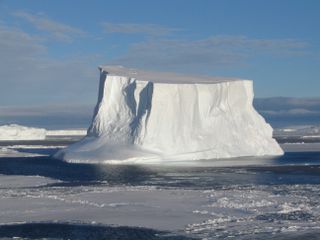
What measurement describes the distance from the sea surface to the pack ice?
7.99m

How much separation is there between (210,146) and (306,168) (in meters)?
7.83

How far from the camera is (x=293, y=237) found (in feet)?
44.2

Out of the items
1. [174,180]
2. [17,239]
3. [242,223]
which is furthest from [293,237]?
[174,180]

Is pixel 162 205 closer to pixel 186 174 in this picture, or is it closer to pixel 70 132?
pixel 186 174

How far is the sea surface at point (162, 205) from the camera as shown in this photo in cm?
1443

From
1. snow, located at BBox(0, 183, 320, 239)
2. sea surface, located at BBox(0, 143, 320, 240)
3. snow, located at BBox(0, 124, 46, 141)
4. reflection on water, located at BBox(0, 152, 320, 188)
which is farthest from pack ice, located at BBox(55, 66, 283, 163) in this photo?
snow, located at BBox(0, 124, 46, 141)

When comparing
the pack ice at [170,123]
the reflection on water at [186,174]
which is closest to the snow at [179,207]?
the reflection on water at [186,174]

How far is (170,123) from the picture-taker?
130 ft

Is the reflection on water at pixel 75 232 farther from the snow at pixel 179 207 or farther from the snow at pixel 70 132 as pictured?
the snow at pixel 70 132

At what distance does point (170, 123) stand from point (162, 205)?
836 inches

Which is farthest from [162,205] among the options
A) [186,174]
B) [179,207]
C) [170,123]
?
[170,123]

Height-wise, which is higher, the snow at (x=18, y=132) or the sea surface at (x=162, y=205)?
the snow at (x=18, y=132)

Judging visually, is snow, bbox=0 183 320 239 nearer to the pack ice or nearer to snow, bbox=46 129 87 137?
the pack ice

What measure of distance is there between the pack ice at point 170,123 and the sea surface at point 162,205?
26.2 feet
